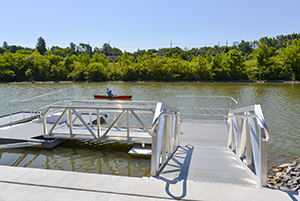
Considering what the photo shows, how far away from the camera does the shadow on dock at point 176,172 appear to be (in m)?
3.23

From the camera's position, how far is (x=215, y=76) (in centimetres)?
5322

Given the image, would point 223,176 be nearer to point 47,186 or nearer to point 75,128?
point 47,186

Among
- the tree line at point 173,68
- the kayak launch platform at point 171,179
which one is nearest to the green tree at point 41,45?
the tree line at point 173,68

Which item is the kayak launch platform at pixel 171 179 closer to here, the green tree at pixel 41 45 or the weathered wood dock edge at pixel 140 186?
the weathered wood dock edge at pixel 140 186

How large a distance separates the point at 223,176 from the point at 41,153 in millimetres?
6915

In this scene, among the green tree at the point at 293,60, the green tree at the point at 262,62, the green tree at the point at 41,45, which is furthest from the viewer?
the green tree at the point at 41,45

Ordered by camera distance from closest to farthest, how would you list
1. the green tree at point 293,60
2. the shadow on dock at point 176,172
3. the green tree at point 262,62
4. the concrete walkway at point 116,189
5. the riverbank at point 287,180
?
the concrete walkway at point 116,189 → the shadow on dock at point 176,172 → the riverbank at point 287,180 → the green tree at point 293,60 → the green tree at point 262,62

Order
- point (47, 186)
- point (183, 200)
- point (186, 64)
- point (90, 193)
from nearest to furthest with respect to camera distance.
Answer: point (183, 200) < point (90, 193) < point (47, 186) < point (186, 64)

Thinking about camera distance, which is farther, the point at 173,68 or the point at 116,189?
the point at 173,68

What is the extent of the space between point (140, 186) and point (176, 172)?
818 mm

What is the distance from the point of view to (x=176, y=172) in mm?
3910

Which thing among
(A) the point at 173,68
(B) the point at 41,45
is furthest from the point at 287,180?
(B) the point at 41,45

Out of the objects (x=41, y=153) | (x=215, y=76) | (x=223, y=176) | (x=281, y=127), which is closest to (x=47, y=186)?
(x=223, y=176)

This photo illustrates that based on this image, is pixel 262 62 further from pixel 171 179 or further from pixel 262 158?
pixel 171 179
